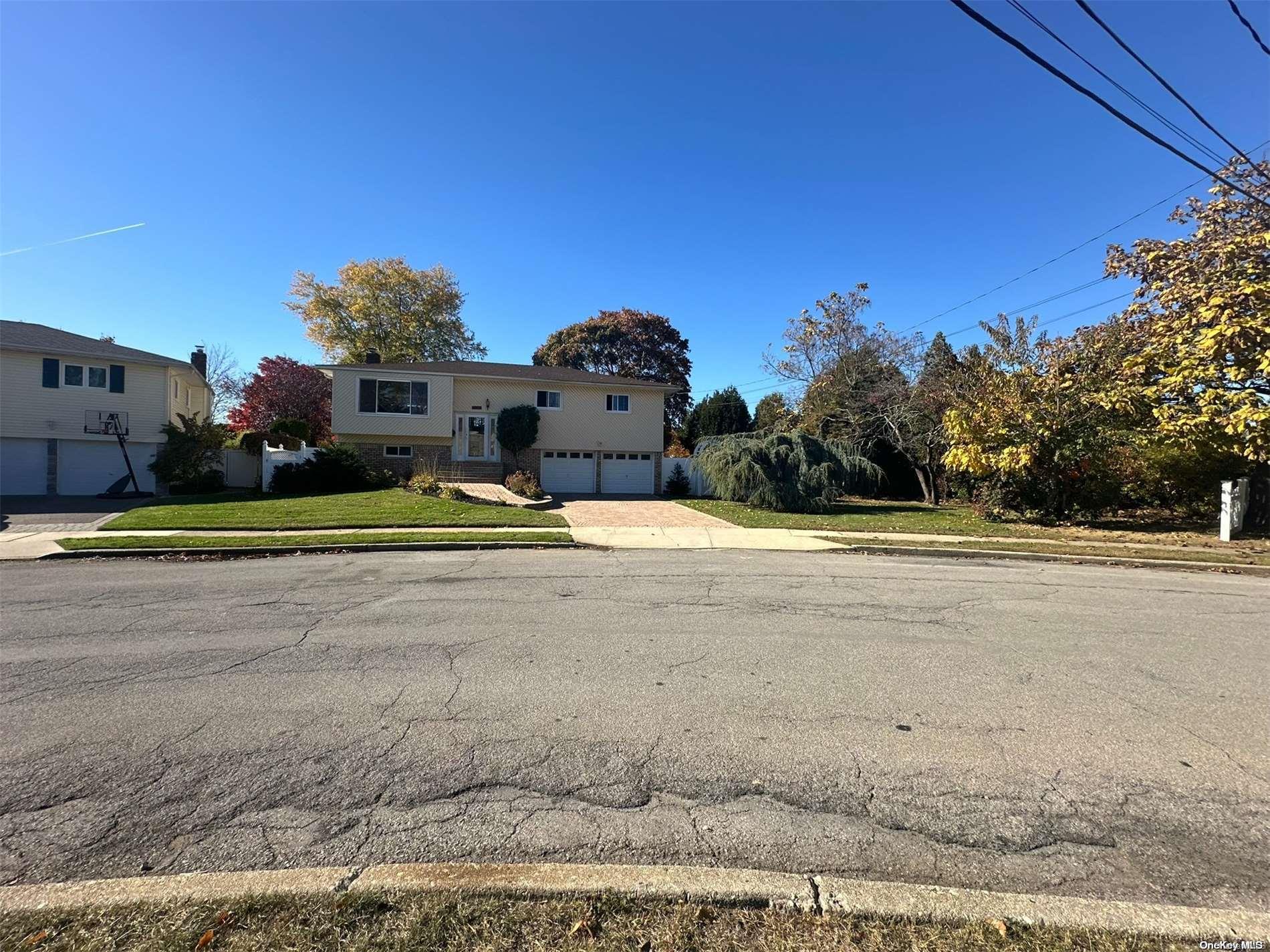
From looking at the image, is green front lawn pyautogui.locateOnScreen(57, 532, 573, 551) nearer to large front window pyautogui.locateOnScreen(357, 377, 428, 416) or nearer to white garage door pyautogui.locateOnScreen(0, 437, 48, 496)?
large front window pyautogui.locateOnScreen(357, 377, 428, 416)

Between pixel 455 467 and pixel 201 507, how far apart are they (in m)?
9.64

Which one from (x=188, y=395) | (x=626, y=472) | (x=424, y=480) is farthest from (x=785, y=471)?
(x=188, y=395)

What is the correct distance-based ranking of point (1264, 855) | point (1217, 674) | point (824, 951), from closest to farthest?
point (824, 951)
point (1264, 855)
point (1217, 674)

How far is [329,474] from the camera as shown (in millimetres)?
21234

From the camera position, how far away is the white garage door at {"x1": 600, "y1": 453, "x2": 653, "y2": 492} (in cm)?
2759

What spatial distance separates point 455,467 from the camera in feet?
81.9

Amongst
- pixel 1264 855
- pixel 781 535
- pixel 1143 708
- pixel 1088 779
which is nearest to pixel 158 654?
pixel 1088 779

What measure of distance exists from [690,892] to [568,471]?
2509 cm

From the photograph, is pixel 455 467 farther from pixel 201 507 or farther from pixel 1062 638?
pixel 1062 638

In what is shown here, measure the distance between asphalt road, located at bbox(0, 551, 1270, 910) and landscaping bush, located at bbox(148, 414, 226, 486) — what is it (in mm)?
16768

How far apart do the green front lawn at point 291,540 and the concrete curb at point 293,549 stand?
0.06 metres

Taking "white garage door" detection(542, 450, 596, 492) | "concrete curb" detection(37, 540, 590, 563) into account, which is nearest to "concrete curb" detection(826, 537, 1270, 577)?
"concrete curb" detection(37, 540, 590, 563)

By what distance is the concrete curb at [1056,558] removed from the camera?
11.6 metres

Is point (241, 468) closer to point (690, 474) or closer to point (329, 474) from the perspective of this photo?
point (329, 474)
